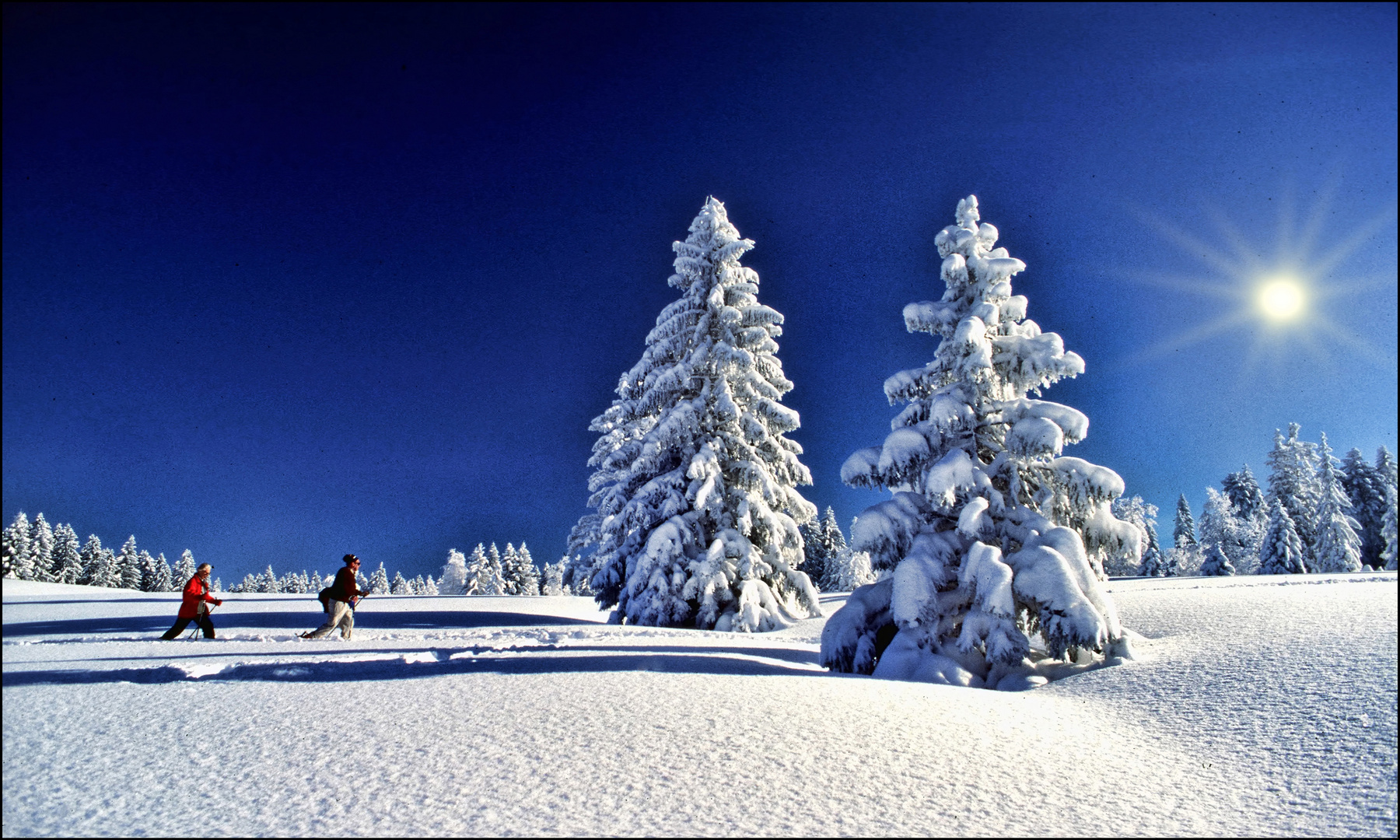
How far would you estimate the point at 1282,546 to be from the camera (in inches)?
1555

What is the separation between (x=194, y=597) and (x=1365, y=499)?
50.3 meters

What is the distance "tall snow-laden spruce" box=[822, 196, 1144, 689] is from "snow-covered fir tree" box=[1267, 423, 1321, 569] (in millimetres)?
42122

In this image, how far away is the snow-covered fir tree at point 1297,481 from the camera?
39.8 m

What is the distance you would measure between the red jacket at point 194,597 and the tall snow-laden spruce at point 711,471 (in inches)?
365

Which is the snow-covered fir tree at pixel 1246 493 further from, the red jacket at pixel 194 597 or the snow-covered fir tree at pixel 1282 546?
the red jacket at pixel 194 597

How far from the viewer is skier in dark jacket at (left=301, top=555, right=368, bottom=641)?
35.6ft

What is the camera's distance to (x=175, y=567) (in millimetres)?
87562

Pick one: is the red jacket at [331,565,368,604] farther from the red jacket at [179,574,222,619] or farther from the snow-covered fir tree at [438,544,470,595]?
the snow-covered fir tree at [438,544,470,595]

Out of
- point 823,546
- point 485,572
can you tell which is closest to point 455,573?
point 485,572

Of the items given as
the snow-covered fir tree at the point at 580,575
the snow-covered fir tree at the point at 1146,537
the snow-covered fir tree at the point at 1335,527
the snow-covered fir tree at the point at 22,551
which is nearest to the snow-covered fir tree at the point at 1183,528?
the snow-covered fir tree at the point at 1146,537

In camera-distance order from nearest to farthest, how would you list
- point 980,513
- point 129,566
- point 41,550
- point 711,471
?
point 980,513 → point 711,471 → point 41,550 → point 129,566

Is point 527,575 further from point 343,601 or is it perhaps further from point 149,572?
point 343,601

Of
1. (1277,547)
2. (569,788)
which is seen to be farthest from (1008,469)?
(1277,547)

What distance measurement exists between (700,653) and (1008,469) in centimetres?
596
